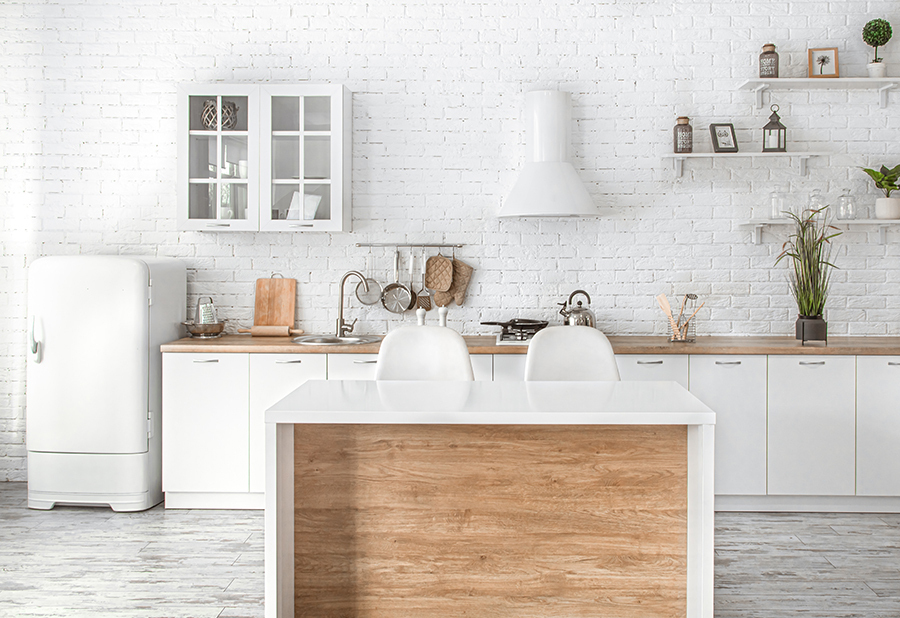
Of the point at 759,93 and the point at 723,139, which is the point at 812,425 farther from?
the point at 759,93

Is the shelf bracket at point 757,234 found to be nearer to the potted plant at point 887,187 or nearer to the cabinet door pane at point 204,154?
the potted plant at point 887,187

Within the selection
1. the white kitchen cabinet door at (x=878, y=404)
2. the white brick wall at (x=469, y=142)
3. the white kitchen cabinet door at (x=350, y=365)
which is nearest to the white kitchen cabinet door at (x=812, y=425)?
the white kitchen cabinet door at (x=878, y=404)

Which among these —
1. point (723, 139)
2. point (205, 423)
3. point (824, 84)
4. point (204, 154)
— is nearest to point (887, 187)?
point (824, 84)

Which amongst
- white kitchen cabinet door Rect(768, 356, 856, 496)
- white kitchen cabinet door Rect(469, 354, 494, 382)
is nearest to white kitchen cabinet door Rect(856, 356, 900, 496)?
white kitchen cabinet door Rect(768, 356, 856, 496)

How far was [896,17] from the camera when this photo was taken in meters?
4.31

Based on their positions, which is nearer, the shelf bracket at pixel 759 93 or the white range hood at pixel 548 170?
the white range hood at pixel 548 170

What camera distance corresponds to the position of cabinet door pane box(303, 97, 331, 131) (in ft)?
13.5

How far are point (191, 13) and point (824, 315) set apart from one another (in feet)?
13.8

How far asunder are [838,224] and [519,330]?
2.00 meters

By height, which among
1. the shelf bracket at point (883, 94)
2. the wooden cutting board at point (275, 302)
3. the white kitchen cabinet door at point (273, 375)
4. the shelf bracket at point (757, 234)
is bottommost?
the white kitchen cabinet door at point (273, 375)

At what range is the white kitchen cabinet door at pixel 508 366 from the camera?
3906 millimetres

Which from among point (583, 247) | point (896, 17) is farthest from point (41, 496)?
point (896, 17)

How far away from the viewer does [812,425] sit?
3814 millimetres

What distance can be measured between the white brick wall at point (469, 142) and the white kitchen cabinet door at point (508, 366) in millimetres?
596
